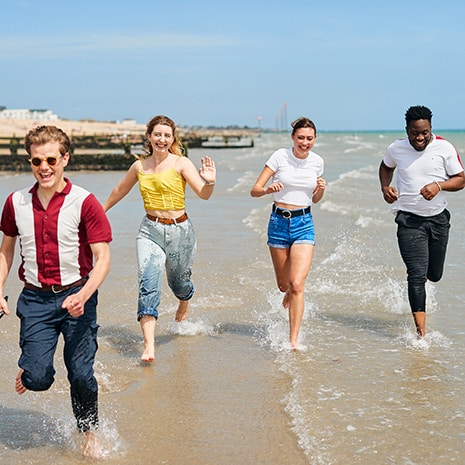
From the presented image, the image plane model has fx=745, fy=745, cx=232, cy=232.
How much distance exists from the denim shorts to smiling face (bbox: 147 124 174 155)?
119 centimetres

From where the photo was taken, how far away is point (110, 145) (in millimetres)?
48312

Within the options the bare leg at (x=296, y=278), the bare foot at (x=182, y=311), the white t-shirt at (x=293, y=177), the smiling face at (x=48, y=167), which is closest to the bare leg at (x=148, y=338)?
the bare foot at (x=182, y=311)

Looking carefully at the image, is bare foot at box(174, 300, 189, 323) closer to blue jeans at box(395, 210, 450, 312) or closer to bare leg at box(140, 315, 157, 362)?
bare leg at box(140, 315, 157, 362)

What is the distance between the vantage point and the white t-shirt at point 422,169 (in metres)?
6.30

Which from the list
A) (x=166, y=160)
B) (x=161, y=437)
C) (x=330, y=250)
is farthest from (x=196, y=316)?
(x=330, y=250)

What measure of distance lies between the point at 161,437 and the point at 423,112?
11.3 feet

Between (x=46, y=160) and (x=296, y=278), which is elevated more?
(x=46, y=160)

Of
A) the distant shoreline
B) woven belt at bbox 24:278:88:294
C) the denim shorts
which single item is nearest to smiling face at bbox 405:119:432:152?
the denim shorts

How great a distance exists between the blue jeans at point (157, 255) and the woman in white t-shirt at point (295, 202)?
0.82 metres

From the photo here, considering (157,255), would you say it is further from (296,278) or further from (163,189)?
(296,278)

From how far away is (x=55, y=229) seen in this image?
3916 mm

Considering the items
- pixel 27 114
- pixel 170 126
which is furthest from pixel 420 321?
pixel 27 114

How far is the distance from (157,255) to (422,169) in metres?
2.35

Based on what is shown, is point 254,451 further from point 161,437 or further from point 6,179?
point 6,179
